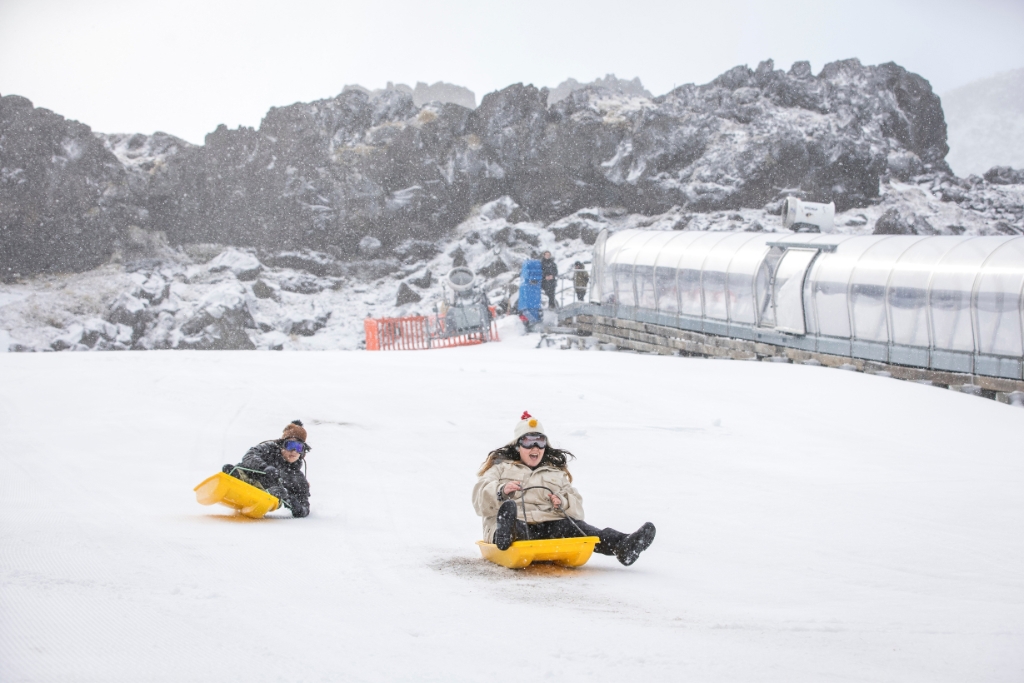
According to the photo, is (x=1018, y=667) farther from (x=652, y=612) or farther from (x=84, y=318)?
(x=84, y=318)

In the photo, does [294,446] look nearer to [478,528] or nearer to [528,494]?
[478,528]

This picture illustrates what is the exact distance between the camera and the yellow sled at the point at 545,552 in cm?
489

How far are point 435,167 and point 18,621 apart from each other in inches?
1934

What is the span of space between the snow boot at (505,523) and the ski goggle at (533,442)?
539 millimetres

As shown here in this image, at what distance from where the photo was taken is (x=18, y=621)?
3232mm

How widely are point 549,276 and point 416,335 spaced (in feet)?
15.0

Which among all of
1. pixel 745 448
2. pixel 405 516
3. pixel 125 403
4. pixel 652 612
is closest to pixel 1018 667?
pixel 652 612

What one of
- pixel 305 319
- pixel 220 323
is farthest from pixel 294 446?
pixel 305 319

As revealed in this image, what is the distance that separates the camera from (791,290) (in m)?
18.4

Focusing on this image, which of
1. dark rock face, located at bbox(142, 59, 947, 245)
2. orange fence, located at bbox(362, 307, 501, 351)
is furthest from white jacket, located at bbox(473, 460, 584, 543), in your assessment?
dark rock face, located at bbox(142, 59, 947, 245)

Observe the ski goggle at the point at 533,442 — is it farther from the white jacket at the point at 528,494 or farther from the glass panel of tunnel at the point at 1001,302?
the glass panel of tunnel at the point at 1001,302

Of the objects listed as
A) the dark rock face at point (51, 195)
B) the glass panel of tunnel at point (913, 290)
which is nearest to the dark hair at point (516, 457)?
the glass panel of tunnel at point (913, 290)

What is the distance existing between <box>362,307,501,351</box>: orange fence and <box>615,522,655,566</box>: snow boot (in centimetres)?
1919

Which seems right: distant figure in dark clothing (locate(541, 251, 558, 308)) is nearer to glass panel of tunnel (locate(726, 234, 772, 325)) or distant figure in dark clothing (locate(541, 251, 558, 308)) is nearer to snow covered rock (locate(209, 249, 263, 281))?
glass panel of tunnel (locate(726, 234, 772, 325))
